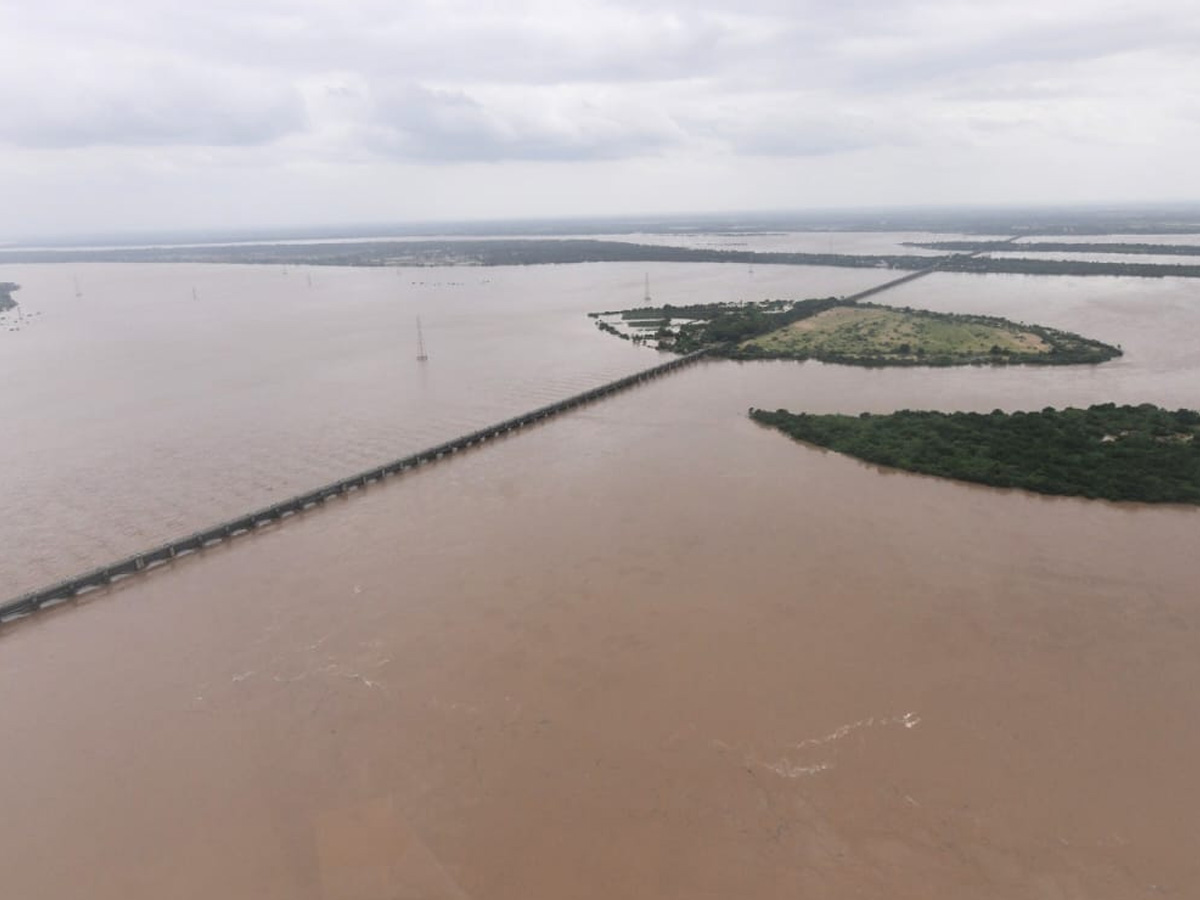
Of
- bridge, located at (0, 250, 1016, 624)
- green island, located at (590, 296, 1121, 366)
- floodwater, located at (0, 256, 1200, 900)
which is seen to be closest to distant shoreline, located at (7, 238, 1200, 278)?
green island, located at (590, 296, 1121, 366)

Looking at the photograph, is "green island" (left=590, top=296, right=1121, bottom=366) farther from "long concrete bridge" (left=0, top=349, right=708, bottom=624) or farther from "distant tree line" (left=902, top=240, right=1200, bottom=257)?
"distant tree line" (left=902, top=240, right=1200, bottom=257)

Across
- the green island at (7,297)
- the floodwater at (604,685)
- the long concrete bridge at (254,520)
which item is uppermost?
the green island at (7,297)

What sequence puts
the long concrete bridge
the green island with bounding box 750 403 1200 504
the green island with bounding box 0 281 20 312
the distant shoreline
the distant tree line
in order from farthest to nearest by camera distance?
the distant tree line, the distant shoreline, the green island with bounding box 0 281 20 312, the green island with bounding box 750 403 1200 504, the long concrete bridge

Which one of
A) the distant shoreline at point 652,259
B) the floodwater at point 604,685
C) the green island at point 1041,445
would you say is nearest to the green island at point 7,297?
the distant shoreline at point 652,259

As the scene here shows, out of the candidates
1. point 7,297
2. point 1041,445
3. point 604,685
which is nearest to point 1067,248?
point 1041,445

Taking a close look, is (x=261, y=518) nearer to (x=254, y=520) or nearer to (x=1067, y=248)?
(x=254, y=520)

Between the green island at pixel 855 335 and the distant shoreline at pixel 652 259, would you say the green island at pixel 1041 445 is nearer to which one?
the green island at pixel 855 335
